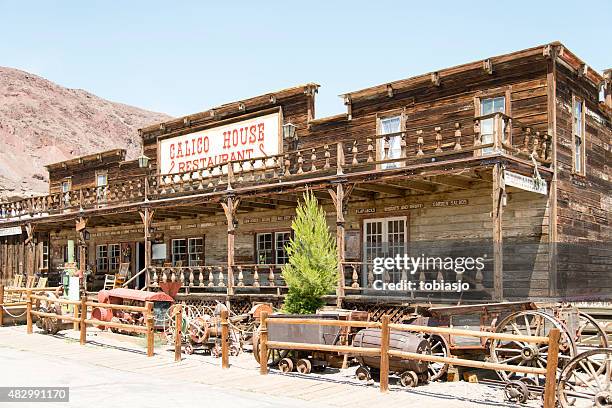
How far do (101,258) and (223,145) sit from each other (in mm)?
10150

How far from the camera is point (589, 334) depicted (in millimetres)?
14484

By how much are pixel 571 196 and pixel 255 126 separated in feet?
36.2

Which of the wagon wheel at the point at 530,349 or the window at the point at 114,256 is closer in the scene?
the wagon wheel at the point at 530,349

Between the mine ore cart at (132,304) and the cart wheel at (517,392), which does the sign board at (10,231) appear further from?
the cart wheel at (517,392)

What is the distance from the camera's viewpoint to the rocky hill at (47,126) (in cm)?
8000

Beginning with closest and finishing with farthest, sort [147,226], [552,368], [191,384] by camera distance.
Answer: [552,368] < [191,384] < [147,226]

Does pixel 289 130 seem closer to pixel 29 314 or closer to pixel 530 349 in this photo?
pixel 29 314

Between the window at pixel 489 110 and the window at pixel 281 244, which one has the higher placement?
the window at pixel 489 110

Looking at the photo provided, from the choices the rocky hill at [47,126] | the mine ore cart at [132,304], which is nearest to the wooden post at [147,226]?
the mine ore cart at [132,304]

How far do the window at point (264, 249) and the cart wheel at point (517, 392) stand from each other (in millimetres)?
13859

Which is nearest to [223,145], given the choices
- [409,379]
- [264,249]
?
[264,249]

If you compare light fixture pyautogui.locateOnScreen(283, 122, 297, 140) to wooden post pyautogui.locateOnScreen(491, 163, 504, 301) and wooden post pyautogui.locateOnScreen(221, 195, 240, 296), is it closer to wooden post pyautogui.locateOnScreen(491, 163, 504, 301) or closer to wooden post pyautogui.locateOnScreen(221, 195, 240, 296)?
wooden post pyautogui.locateOnScreen(221, 195, 240, 296)

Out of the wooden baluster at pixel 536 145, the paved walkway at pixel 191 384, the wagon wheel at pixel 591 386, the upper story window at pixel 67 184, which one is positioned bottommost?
the paved walkway at pixel 191 384

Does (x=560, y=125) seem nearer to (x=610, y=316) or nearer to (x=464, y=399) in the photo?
(x=610, y=316)
